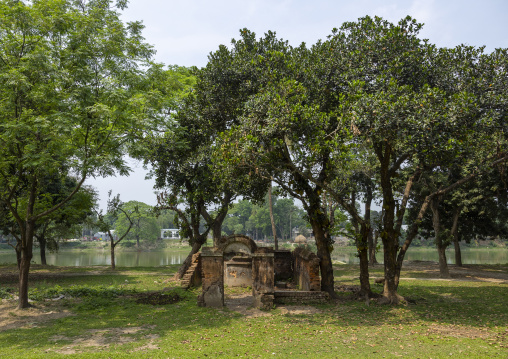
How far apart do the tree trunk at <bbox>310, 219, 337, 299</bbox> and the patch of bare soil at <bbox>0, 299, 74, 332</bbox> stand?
32.3 ft

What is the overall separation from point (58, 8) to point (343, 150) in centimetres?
1154

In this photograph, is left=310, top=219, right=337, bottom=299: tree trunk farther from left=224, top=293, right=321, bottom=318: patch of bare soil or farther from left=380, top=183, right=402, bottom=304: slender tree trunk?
left=380, top=183, right=402, bottom=304: slender tree trunk

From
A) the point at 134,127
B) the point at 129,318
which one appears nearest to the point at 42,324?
the point at 129,318

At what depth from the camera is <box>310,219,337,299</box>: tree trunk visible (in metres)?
15.0

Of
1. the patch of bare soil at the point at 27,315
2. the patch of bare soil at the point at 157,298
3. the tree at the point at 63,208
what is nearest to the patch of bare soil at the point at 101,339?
the patch of bare soil at the point at 27,315

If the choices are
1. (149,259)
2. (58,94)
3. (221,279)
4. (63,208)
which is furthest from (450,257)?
(58,94)

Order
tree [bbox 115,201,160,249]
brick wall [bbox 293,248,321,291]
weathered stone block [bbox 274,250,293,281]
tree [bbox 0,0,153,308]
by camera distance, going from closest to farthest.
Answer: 1. tree [bbox 0,0,153,308]
2. brick wall [bbox 293,248,321,291]
3. weathered stone block [bbox 274,250,293,281]
4. tree [bbox 115,201,160,249]

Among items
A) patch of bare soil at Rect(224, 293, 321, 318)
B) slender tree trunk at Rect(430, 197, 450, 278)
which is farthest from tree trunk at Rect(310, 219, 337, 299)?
slender tree trunk at Rect(430, 197, 450, 278)

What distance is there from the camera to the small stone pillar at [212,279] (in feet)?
44.5

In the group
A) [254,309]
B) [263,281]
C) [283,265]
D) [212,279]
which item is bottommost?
[254,309]

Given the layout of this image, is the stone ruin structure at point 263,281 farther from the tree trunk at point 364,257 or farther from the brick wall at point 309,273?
the tree trunk at point 364,257

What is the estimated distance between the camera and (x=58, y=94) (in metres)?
12.8

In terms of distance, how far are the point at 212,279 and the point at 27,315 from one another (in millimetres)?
6429

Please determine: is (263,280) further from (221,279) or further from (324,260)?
(324,260)
